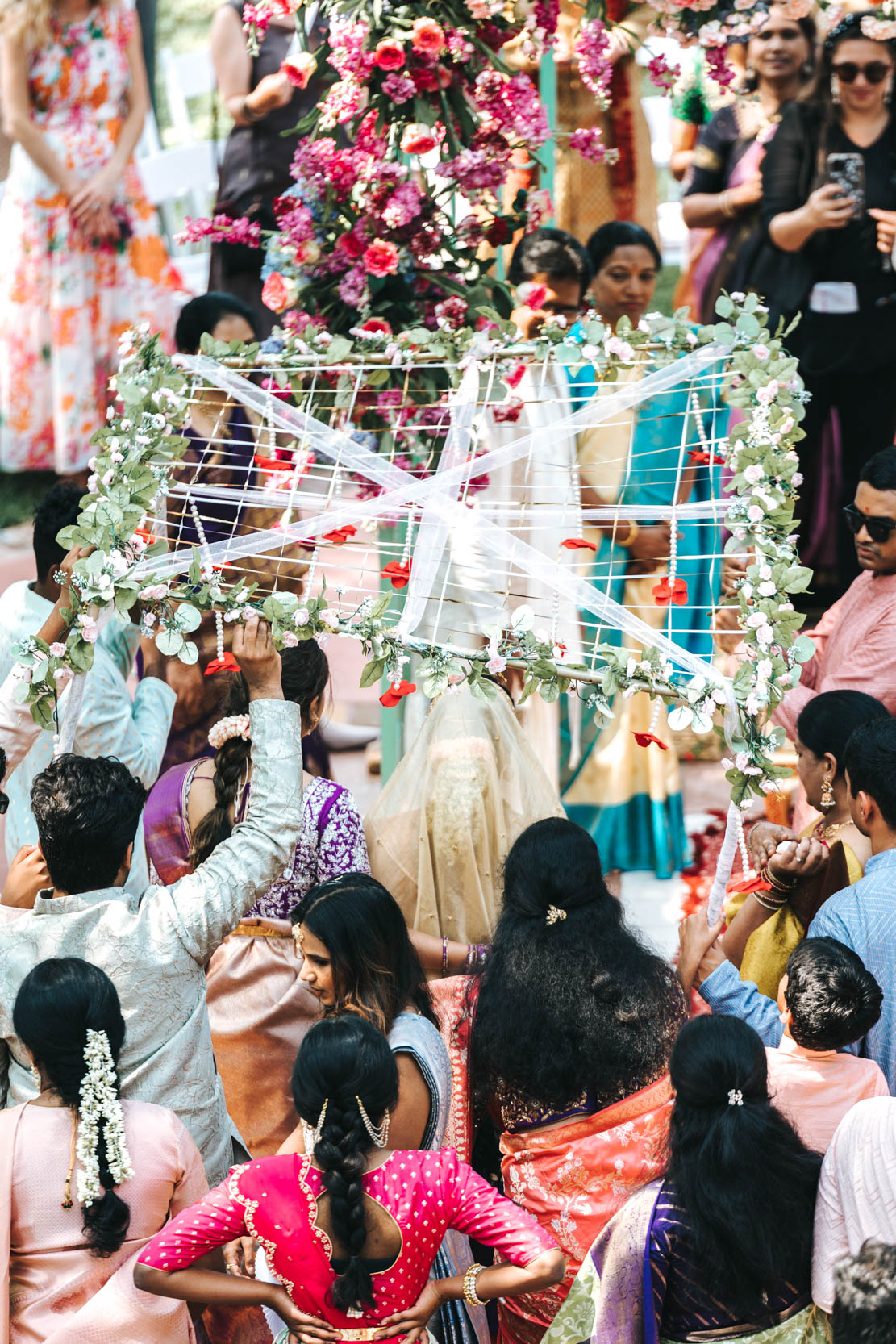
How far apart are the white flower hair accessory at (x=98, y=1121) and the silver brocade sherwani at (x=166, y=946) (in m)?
0.26

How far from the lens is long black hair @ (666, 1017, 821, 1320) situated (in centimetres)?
209

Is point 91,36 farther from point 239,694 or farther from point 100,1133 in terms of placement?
point 100,1133

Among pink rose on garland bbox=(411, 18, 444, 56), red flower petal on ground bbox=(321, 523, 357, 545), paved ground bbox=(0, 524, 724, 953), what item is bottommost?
paved ground bbox=(0, 524, 724, 953)

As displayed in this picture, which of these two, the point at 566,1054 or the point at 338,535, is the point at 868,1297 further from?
the point at 338,535

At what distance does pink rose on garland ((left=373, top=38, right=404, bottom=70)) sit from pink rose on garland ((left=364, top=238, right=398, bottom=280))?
1.41ft

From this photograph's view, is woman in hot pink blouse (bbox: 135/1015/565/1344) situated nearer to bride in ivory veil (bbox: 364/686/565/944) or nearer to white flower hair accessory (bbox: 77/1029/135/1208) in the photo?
white flower hair accessory (bbox: 77/1029/135/1208)

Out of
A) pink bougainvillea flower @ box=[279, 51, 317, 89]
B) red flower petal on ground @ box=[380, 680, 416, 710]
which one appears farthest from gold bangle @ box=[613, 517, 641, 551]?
pink bougainvillea flower @ box=[279, 51, 317, 89]

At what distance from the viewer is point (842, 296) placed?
540cm

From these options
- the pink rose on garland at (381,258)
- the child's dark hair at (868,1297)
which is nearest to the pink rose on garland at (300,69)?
the pink rose on garland at (381,258)

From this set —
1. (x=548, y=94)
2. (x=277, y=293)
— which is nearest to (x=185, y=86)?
(x=548, y=94)

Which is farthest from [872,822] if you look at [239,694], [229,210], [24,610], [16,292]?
[16,292]

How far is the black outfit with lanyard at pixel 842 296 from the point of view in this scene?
17.3ft

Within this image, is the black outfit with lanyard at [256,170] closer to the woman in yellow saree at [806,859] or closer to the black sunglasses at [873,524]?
the black sunglasses at [873,524]

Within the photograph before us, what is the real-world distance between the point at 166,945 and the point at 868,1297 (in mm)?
1336
